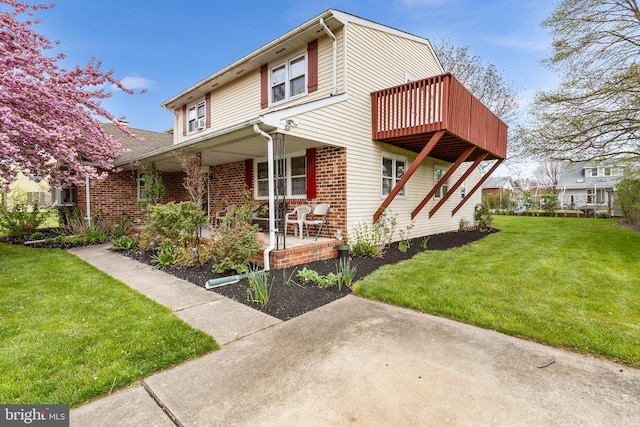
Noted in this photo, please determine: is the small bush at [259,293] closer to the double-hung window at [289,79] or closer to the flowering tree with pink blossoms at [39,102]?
the flowering tree with pink blossoms at [39,102]

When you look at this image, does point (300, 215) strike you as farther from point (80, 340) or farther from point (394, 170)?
point (80, 340)

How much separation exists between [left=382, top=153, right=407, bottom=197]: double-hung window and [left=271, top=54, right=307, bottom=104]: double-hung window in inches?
115

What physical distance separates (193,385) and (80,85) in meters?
8.57

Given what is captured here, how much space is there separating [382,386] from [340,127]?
5.56 metres

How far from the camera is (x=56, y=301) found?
400 cm

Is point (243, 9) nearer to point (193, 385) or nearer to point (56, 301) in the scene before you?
point (56, 301)

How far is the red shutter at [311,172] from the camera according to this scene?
293 inches

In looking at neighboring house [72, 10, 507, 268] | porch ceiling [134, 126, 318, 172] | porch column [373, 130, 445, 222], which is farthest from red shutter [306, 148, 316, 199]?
porch column [373, 130, 445, 222]

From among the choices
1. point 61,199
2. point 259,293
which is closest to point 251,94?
point 259,293

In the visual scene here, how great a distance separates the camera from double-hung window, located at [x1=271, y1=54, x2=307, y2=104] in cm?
783

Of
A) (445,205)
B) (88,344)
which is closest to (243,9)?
(445,205)

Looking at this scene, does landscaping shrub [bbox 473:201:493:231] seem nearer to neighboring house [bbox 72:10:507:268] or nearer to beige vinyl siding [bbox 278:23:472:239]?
neighboring house [bbox 72:10:507:268]

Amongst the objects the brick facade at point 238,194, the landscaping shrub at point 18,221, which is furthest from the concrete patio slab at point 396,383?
the landscaping shrub at point 18,221

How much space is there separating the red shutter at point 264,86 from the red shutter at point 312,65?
1.63 m
